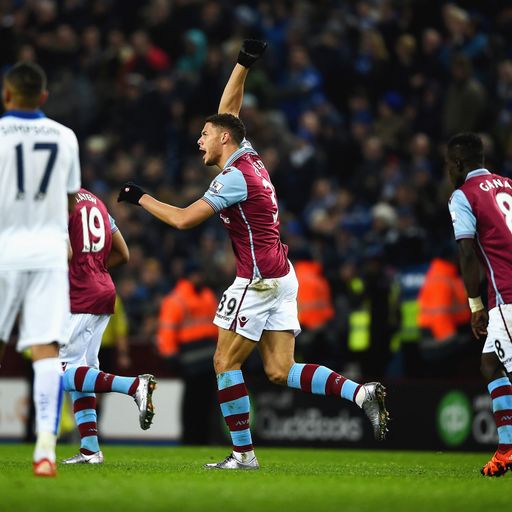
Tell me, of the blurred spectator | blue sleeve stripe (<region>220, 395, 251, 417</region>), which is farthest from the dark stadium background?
blue sleeve stripe (<region>220, 395, 251, 417</region>)

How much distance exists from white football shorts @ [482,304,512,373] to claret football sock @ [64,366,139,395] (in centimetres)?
265

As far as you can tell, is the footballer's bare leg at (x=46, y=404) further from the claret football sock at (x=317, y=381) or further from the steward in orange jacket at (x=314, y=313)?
the steward in orange jacket at (x=314, y=313)

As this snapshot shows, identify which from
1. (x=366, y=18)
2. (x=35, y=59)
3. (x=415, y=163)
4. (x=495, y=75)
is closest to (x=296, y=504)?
(x=415, y=163)

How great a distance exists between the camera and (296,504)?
633 centimetres

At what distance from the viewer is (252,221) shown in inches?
356

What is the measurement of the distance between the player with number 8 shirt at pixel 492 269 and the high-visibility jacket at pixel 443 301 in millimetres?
5562

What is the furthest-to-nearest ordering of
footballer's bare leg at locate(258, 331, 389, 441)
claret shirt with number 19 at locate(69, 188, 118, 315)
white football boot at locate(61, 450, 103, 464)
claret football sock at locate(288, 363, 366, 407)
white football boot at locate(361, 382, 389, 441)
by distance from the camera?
claret shirt with number 19 at locate(69, 188, 118, 315), white football boot at locate(61, 450, 103, 464), claret football sock at locate(288, 363, 366, 407), footballer's bare leg at locate(258, 331, 389, 441), white football boot at locate(361, 382, 389, 441)

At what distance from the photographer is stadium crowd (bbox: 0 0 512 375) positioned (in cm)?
1642

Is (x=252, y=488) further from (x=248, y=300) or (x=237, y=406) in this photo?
(x=248, y=300)

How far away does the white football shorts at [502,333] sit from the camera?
27.8 ft

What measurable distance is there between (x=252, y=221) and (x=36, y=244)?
2.24m

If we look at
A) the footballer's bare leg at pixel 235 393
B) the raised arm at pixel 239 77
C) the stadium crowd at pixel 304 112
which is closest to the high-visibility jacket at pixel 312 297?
the stadium crowd at pixel 304 112

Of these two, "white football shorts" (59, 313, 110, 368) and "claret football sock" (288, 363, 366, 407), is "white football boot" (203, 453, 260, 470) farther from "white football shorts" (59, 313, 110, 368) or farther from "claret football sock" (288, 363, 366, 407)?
"white football shorts" (59, 313, 110, 368)

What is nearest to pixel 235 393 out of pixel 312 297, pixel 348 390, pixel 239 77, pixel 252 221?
pixel 348 390
